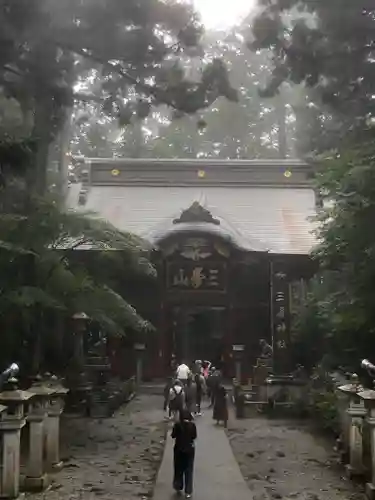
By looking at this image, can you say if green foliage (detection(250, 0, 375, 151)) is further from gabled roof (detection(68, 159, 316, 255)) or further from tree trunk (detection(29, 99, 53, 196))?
gabled roof (detection(68, 159, 316, 255))

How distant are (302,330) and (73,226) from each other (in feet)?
26.0

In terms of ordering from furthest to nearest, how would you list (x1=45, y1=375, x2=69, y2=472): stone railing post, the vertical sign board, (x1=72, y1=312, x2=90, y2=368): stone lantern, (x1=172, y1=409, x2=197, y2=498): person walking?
the vertical sign board < (x1=72, y1=312, x2=90, y2=368): stone lantern < (x1=45, y1=375, x2=69, y2=472): stone railing post < (x1=172, y1=409, x2=197, y2=498): person walking

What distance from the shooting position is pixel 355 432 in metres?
9.20

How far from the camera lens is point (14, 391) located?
7.55 m

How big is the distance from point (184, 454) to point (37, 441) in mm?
2066

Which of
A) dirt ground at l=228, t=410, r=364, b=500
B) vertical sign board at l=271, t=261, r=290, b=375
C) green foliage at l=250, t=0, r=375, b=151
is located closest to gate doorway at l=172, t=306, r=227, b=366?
vertical sign board at l=271, t=261, r=290, b=375

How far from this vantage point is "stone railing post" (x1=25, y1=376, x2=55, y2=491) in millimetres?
8578

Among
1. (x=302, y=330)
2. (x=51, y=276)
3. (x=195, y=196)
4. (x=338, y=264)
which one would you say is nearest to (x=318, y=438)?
(x=338, y=264)

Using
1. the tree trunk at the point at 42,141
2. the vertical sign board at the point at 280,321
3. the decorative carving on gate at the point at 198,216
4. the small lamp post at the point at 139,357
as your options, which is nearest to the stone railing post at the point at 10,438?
the tree trunk at the point at 42,141

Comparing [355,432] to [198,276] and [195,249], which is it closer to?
[195,249]

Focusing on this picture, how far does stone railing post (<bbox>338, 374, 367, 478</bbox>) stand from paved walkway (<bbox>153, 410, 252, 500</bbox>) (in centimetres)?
159

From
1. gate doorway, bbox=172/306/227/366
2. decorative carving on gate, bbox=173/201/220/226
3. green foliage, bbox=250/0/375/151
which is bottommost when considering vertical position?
gate doorway, bbox=172/306/227/366

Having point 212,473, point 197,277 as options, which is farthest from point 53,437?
point 197,277

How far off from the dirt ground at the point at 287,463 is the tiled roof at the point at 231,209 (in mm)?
7414
